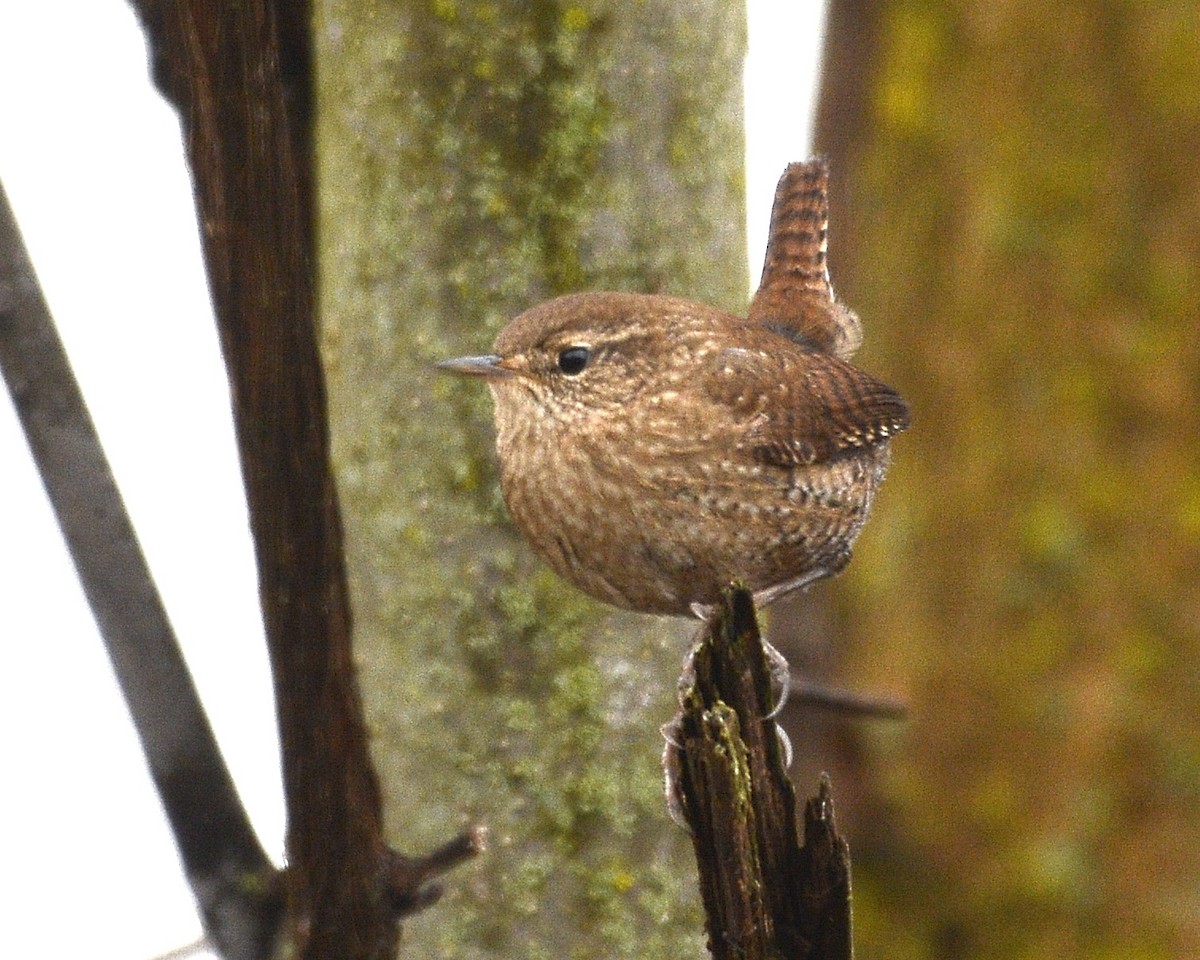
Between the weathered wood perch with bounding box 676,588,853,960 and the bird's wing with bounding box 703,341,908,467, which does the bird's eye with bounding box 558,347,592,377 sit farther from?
the weathered wood perch with bounding box 676,588,853,960

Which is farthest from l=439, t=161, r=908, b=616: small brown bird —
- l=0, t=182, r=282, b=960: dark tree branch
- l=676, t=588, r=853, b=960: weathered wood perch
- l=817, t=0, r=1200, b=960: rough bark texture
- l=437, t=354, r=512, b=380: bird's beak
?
l=817, t=0, r=1200, b=960: rough bark texture

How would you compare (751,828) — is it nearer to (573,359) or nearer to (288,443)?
(288,443)

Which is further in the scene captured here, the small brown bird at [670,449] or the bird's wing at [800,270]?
the bird's wing at [800,270]

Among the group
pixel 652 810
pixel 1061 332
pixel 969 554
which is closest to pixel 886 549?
pixel 969 554

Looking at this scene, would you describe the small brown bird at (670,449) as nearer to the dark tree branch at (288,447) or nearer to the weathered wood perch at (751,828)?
the weathered wood perch at (751,828)

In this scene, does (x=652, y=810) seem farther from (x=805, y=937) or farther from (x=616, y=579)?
(x=805, y=937)

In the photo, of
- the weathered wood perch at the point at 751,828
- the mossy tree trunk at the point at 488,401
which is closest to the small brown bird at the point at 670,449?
the mossy tree trunk at the point at 488,401
